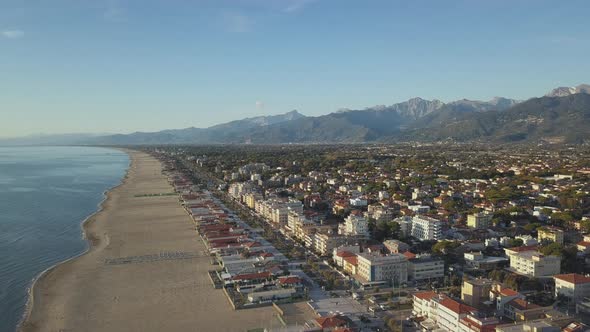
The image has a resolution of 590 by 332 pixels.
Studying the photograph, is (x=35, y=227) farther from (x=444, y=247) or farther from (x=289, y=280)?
(x=444, y=247)

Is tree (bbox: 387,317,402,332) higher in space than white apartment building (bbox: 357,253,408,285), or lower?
lower

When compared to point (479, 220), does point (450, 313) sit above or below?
above

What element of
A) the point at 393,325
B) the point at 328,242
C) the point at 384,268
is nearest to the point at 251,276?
the point at 384,268

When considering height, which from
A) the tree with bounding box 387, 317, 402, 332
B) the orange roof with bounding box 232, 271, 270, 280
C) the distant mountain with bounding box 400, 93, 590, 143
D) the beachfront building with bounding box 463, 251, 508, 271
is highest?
the distant mountain with bounding box 400, 93, 590, 143

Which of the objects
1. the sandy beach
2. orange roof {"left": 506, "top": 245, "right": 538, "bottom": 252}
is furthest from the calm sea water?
Result: orange roof {"left": 506, "top": 245, "right": 538, "bottom": 252}

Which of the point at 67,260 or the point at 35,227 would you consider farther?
the point at 35,227

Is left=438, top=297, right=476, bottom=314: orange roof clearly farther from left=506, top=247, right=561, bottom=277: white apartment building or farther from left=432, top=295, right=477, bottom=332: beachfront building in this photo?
left=506, top=247, right=561, bottom=277: white apartment building
